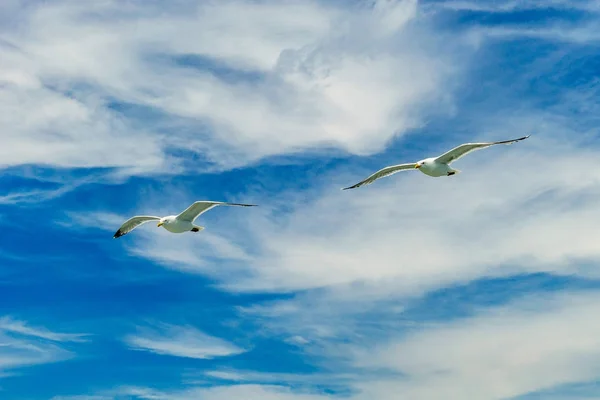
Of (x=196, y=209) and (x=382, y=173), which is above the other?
(x=382, y=173)

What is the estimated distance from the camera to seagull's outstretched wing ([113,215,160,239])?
7631 cm

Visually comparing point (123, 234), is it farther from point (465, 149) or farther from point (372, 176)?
point (465, 149)

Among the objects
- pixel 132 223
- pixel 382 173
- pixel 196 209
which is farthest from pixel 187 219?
pixel 382 173

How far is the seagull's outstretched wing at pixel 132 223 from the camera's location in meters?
76.3

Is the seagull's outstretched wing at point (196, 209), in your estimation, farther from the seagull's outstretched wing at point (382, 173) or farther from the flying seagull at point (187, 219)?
the seagull's outstretched wing at point (382, 173)

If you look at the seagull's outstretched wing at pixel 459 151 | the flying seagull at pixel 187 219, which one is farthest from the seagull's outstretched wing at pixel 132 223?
the seagull's outstretched wing at pixel 459 151

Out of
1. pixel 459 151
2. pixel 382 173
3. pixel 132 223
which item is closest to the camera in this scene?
pixel 459 151

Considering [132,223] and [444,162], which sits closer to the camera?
[444,162]

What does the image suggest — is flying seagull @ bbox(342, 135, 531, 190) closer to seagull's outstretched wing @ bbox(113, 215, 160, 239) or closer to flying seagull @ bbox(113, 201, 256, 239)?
flying seagull @ bbox(113, 201, 256, 239)

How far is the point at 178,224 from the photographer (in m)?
69.2

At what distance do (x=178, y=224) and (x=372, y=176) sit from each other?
1828 centimetres

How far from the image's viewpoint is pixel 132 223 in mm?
77562

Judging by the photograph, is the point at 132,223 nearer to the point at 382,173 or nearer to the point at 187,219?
the point at 187,219

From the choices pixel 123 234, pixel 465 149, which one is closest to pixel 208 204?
pixel 123 234
